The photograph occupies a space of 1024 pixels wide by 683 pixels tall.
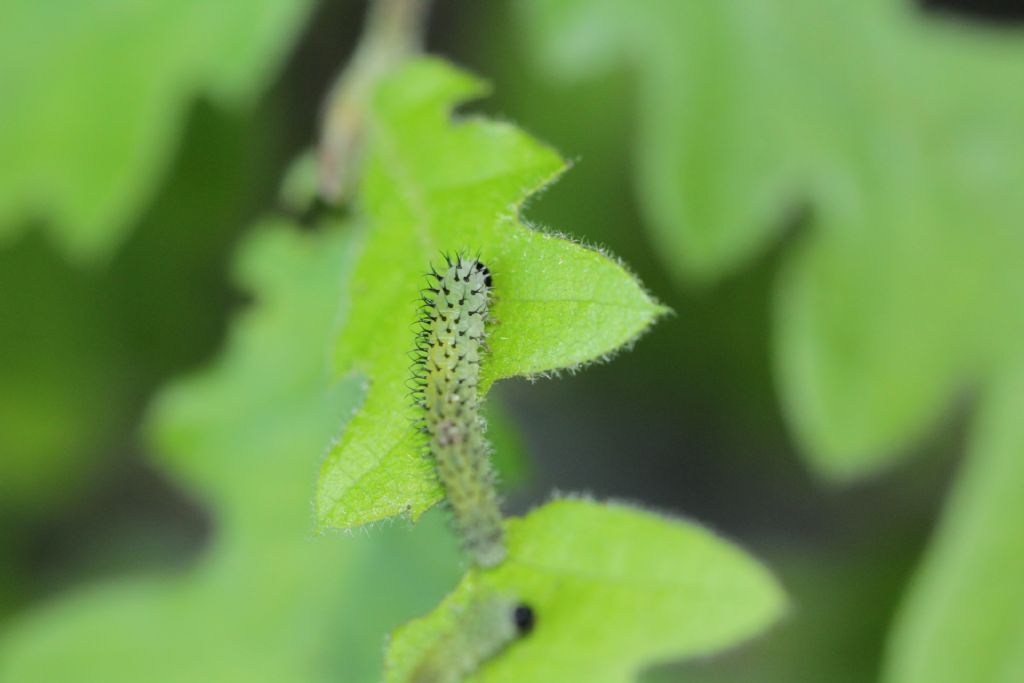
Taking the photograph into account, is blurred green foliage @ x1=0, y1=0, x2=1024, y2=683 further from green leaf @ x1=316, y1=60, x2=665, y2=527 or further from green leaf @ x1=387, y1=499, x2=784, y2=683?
green leaf @ x1=387, y1=499, x2=784, y2=683

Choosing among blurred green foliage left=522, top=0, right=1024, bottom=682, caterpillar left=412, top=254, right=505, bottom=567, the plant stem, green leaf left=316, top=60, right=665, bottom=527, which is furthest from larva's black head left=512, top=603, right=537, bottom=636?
blurred green foliage left=522, top=0, right=1024, bottom=682

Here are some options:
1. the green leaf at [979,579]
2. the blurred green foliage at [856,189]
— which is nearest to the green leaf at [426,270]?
the blurred green foliage at [856,189]

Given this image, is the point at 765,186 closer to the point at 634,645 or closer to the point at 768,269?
the point at 768,269

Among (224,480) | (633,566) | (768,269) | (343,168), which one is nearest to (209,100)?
(224,480)

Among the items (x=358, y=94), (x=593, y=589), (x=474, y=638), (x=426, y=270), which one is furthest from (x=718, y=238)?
(x=474, y=638)

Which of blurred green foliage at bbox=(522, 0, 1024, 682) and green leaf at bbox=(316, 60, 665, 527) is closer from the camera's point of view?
green leaf at bbox=(316, 60, 665, 527)

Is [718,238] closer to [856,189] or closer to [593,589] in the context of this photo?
[856,189]
